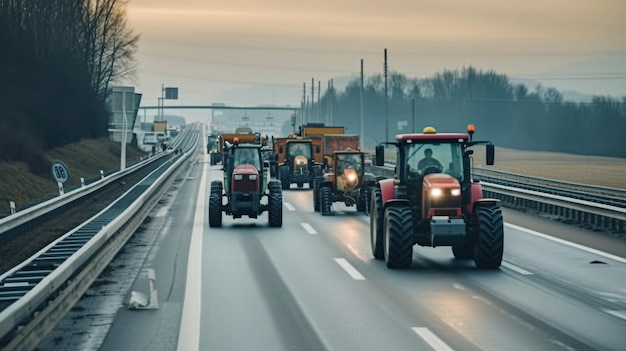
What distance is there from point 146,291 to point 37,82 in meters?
51.4

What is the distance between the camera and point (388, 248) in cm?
1859

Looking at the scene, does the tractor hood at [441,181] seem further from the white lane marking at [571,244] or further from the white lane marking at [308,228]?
the white lane marking at [308,228]

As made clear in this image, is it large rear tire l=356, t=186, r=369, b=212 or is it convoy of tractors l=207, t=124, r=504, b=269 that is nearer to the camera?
convoy of tractors l=207, t=124, r=504, b=269

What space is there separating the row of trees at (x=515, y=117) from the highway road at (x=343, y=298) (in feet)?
225

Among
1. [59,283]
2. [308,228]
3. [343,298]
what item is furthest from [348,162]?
[59,283]

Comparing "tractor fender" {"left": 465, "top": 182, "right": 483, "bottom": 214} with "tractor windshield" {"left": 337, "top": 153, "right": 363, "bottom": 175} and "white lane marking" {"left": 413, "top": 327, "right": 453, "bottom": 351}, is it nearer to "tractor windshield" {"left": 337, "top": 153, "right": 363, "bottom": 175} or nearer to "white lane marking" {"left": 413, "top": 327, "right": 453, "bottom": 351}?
"white lane marking" {"left": 413, "top": 327, "right": 453, "bottom": 351}

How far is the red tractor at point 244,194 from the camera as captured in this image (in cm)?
2717

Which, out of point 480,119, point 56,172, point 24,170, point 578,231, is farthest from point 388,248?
point 480,119

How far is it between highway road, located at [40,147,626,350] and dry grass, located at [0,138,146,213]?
15.8m

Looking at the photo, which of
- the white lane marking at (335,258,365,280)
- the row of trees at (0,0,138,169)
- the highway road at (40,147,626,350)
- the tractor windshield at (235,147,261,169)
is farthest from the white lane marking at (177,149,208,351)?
the row of trees at (0,0,138,169)

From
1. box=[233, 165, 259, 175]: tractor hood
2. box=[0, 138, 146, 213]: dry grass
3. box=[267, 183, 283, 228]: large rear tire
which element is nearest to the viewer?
box=[267, 183, 283, 228]: large rear tire

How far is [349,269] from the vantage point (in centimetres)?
1866

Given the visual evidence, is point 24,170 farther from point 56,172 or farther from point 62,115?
point 62,115

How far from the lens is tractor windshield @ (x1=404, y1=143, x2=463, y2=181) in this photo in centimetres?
1923
